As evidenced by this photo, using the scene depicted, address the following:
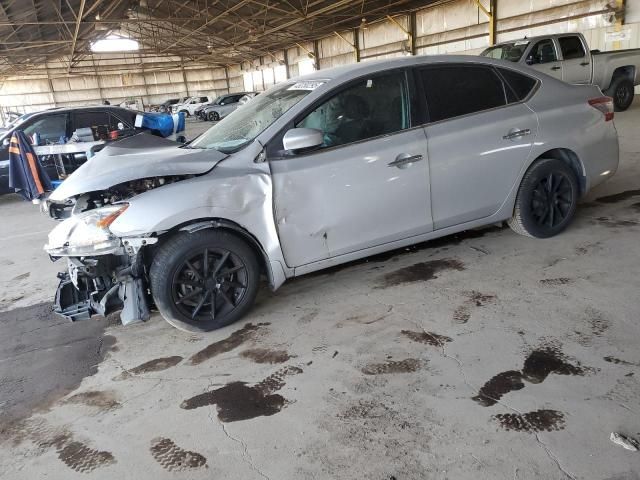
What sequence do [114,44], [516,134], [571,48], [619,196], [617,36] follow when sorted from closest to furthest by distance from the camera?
[516,134] → [619,196] → [571,48] → [617,36] → [114,44]

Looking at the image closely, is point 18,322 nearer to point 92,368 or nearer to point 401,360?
point 92,368

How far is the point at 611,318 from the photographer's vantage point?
9.84 feet

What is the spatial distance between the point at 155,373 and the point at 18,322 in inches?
67.0

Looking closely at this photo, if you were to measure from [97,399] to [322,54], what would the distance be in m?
30.7

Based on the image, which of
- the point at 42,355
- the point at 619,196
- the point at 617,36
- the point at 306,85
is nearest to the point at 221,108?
the point at 617,36

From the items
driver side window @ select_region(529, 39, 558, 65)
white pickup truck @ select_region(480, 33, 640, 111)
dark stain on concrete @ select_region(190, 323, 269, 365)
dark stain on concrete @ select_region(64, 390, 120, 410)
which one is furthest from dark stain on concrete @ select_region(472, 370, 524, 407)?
driver side window @ select_region(529, 39, 558, 65)

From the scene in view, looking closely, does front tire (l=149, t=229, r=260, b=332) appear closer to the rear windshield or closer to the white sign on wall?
the rear windshield

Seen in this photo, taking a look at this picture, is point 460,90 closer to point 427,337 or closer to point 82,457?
point 427,337

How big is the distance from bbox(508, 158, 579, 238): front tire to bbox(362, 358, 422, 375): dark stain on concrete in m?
2.07

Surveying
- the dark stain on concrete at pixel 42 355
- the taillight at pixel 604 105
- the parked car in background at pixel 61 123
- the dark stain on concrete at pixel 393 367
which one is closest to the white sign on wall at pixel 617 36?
the taillight at pixel 604 105

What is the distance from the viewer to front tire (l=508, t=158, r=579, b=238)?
13.4 feet

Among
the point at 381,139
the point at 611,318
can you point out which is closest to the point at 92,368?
the point at 381,139

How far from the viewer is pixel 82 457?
7.43 ft

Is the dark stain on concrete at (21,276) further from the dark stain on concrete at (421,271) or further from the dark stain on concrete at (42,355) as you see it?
the dark stain on concrete at (421,271)
